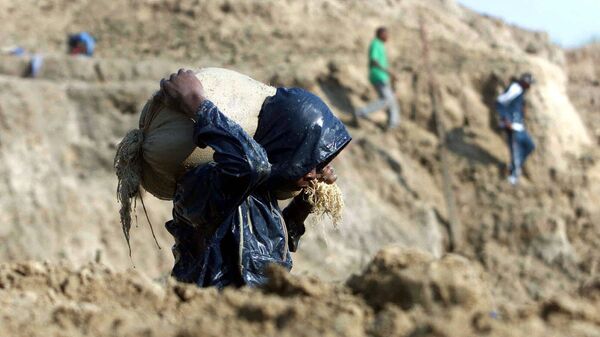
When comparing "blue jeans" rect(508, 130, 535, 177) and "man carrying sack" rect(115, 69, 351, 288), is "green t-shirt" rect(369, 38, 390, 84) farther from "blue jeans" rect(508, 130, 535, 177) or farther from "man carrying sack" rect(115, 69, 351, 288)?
"man carrying sack" rect(115, 69, 351, 288)

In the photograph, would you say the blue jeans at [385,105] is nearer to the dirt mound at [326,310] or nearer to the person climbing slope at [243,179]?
the person climbing slope at [243,179]

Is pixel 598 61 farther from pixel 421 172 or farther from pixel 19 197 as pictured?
pixel 19 197

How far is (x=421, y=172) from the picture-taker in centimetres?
1530

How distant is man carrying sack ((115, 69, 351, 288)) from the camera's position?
13.3 ft

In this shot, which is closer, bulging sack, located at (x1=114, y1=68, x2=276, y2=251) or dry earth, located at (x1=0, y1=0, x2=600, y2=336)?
bulging sack, located at (x1=114, y1=68, x2=276, y2=251)

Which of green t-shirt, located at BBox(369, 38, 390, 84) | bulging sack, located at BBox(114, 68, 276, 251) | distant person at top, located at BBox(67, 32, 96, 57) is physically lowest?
distant person at top, located at BBox(67, 32, 96, 57)

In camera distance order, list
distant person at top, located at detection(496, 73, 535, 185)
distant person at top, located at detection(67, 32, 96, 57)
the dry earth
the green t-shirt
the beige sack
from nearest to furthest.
A: the beige sack → the dry earth → the green t-shirt → distant person at top, located at detection(496, 73, 535, 185) → distant person at top, located at detection(67, 32, 96, 57)

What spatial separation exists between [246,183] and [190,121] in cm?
33

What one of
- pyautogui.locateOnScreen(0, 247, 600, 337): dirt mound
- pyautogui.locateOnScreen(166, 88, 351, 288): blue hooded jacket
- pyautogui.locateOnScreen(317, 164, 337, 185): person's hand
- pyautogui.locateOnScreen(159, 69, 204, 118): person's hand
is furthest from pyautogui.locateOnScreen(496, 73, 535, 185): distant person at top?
pyautogui.locateOnScreen(0, 247, 600, 337): dirt mound

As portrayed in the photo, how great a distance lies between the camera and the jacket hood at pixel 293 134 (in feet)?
14.0

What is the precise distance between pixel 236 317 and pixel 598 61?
17.6m

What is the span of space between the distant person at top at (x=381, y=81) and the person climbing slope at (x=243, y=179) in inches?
402

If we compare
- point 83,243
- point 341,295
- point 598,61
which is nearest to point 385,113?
point 83,243

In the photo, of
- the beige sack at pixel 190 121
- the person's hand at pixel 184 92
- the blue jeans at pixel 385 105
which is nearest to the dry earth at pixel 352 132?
the blue jeans at pixel 385 105
